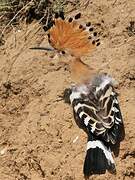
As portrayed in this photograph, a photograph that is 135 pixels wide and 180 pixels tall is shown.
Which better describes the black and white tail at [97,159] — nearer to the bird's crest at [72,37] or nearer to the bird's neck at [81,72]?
the bird's neck at [81,72]

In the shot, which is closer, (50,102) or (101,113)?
(101,113)

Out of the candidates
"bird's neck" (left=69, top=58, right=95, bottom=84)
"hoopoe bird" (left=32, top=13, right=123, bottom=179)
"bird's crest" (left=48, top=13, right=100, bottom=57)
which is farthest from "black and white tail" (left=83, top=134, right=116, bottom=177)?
"bird's crest" (left=48, top=13, right=100, bottom=57)

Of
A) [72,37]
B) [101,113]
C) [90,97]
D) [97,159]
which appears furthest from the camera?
[72,37]

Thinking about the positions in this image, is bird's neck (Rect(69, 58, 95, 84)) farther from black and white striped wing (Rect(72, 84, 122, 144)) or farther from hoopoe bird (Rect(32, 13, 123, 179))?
black and white striped wing (Rect(72, 84, 122, 144))

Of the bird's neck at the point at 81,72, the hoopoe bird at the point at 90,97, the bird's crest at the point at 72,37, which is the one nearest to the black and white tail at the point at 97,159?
the hoopoe bird at the point at 90,97

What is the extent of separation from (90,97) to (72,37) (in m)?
0.63

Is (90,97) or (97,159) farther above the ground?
(90,97)

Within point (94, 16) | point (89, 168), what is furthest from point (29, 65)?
point (89, 168)

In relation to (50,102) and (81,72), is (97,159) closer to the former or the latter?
(50,102)

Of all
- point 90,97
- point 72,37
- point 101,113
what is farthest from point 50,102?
point 72,37

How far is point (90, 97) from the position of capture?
16.2 feet

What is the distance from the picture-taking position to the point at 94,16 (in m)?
5.52

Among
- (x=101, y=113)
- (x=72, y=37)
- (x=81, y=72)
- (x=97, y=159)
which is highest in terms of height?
(x=72, y=37)

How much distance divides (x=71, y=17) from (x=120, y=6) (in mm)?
449
